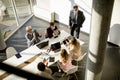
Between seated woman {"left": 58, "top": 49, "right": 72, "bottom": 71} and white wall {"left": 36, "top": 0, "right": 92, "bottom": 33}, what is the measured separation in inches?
107

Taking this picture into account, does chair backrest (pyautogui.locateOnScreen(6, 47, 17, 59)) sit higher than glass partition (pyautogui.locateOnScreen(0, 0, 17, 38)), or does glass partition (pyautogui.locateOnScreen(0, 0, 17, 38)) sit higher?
glass partition (pyautogui.locateOnScreen(0, 0, 17, 38))

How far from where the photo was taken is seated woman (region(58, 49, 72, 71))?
434 cm

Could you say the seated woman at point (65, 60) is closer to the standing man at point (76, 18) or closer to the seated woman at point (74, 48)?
the seated woman at point (74, 48)

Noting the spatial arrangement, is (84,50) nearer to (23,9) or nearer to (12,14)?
(12,14)

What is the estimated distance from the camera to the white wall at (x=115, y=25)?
579 centimetres

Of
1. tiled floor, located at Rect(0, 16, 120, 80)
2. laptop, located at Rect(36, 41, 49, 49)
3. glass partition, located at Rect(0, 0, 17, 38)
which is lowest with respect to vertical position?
tiled floor, located at Rect(0, 16, 120, 80)

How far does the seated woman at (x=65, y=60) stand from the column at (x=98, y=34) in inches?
23.0

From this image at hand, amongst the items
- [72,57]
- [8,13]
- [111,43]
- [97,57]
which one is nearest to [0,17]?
[8,13]

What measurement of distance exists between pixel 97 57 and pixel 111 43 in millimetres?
3056

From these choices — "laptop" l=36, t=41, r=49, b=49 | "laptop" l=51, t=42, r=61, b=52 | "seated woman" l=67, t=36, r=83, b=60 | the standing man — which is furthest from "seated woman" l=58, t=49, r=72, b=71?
the standing man

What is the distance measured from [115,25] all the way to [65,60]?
2734 millimetres

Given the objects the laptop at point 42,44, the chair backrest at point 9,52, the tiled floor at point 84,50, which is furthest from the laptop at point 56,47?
the chair backrest at point 9,52

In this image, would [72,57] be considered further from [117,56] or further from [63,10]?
[63,10]

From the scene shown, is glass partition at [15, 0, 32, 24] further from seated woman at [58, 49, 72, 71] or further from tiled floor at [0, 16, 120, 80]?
seated woman at [58, 49, 72, 71]
